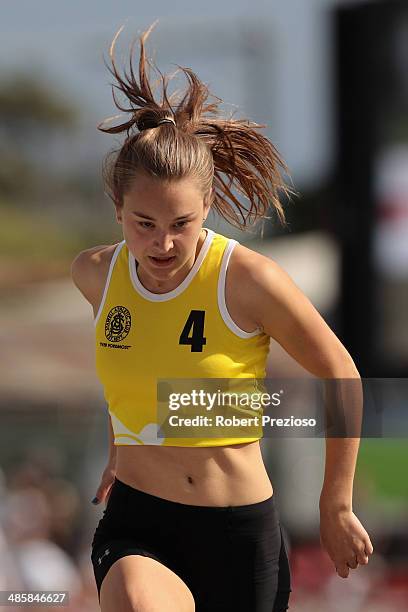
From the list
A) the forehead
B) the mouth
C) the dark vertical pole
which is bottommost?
the dark vertical pole

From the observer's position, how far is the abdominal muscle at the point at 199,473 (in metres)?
3.65

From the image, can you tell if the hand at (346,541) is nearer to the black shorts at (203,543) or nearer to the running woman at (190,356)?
the running woman at (190,356)

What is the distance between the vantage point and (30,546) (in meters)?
7.59

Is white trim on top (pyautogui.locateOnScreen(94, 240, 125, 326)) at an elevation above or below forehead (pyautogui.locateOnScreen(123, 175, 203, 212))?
below

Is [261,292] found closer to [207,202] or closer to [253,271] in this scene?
[253,271]

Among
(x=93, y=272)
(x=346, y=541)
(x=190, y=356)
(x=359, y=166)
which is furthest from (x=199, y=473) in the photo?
(x=359, y=166)

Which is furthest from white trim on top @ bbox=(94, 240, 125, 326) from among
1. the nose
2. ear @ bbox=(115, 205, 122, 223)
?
the nose

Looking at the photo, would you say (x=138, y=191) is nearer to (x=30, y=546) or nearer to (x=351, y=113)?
(x=30, y=546)

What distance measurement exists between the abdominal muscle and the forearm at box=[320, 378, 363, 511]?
0.21 metres

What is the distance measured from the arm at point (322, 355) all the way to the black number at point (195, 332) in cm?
13

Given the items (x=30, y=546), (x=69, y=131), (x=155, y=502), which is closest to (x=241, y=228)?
(x=155, y=502)

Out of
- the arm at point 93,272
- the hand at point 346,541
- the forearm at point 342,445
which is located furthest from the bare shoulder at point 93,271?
the hand at point 346,541

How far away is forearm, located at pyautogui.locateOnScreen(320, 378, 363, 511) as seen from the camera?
3648 millimetres

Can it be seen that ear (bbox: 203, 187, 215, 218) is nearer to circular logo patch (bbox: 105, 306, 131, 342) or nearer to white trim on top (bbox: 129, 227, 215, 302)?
white trim on top (bbox: 129, 227, 215, 302)
